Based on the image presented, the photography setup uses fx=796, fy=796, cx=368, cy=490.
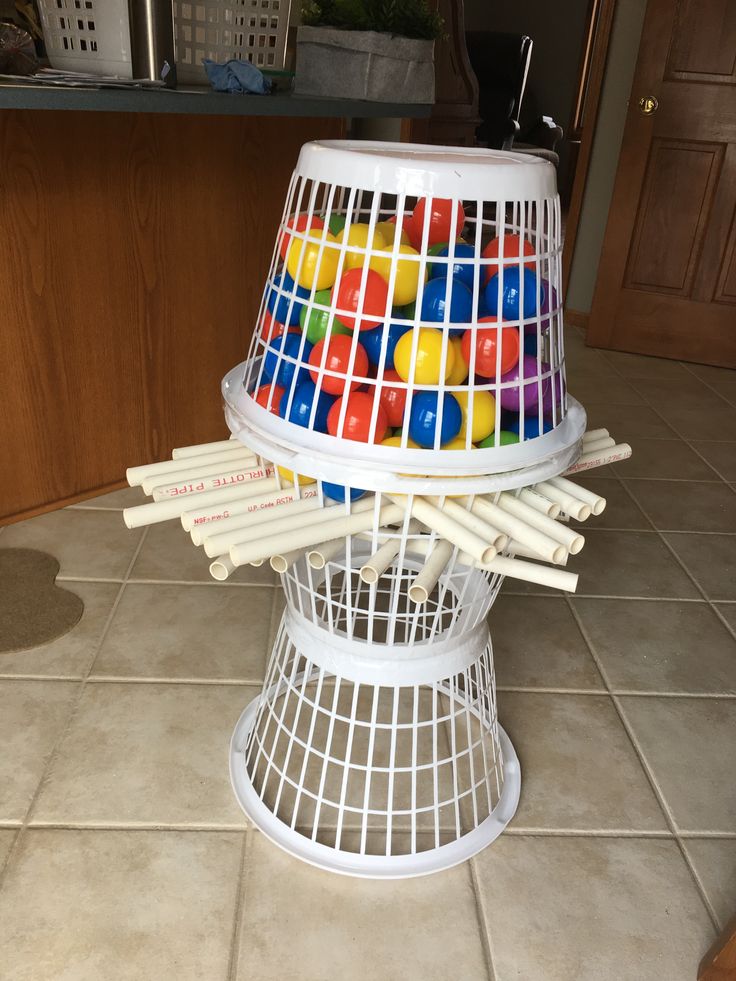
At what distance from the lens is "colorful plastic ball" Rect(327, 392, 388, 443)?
0.86m

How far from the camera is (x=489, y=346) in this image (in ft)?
2.79

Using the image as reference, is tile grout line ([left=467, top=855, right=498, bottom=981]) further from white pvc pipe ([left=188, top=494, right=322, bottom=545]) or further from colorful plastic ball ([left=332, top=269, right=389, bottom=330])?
colorful plastic ball ([left=332, top=269, right=389, bottom=330])

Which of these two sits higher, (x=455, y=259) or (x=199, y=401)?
(x=455, y=259)

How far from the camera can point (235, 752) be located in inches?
49.6

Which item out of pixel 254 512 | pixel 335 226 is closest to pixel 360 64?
pixel 335 226

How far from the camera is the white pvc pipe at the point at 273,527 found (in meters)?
0.81

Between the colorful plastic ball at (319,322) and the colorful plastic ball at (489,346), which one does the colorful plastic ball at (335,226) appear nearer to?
the colorful plastic ball at (319,322)

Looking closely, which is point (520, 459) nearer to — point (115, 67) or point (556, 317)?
point (556, 317)

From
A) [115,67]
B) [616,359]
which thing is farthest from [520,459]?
[616,359]

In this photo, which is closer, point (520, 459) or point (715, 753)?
point (520, 459)

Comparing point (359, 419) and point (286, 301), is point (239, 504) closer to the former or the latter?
point (359, 419)

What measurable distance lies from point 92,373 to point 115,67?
64cm

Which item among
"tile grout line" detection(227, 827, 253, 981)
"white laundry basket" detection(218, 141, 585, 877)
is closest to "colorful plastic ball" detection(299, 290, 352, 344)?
"white laundry basket" detection(218, 141, 585, 877)

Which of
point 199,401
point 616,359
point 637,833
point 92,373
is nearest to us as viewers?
point 637,833
